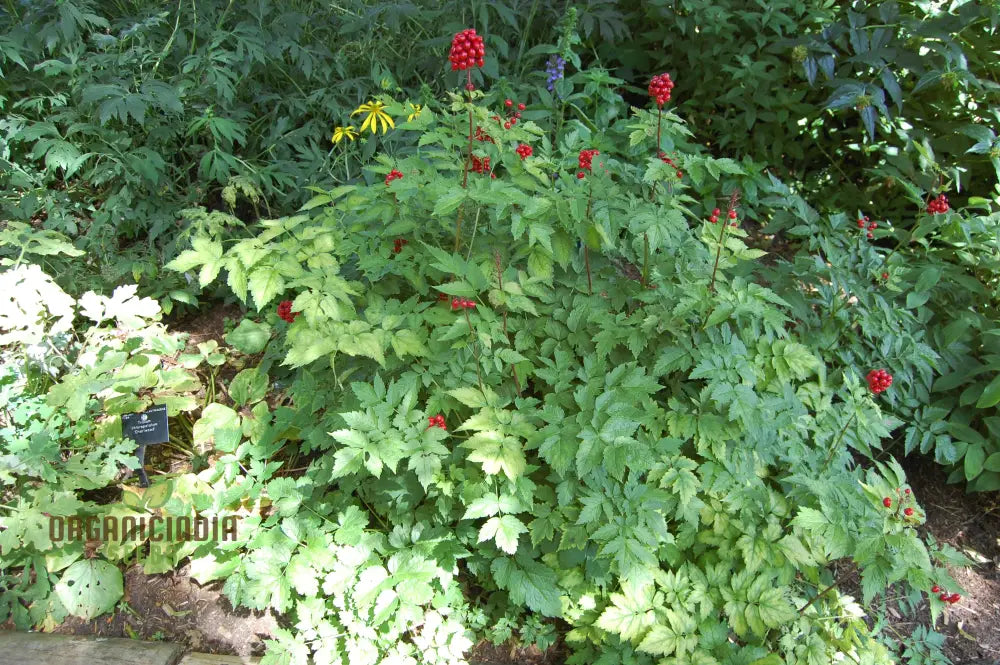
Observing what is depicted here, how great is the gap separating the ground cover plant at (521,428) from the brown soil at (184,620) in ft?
0.24

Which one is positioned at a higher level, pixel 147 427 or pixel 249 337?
pixel 249 337

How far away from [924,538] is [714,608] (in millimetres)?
1306

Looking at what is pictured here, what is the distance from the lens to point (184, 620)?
2.23 metres

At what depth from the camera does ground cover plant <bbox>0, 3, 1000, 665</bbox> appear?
1.90 meters

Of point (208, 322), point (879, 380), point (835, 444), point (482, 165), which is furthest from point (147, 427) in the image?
point (879, 380)

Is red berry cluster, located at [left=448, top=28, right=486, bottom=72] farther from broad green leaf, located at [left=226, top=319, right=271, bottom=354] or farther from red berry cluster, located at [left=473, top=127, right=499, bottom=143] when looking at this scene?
broad green leaf, located at [left=226, top=319, right=271, bottom=354]

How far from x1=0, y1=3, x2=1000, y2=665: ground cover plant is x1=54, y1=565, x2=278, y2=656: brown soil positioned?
0.24ft

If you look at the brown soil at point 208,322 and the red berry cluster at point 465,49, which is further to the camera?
the brown soil at point 208,322

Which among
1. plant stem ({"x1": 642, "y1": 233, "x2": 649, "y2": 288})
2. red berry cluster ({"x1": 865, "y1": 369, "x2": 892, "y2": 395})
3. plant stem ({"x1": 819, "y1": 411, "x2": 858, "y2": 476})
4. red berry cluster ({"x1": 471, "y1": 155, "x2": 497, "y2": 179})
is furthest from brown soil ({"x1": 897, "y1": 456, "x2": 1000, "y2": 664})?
red berry cluster ({"x1": 471, "y1": 155, "x2": 497, "y2": 179})

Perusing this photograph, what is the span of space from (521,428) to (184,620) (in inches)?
55.4

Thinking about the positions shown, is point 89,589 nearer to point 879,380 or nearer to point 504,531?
point 504,531

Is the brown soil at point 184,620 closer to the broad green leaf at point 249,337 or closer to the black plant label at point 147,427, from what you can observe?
the black plant label at point 147,427

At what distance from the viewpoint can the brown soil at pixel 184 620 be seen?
2.18 metres

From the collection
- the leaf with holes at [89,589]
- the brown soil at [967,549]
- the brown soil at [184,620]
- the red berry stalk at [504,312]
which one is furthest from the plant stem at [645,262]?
the leaf with holes at [89,589]
